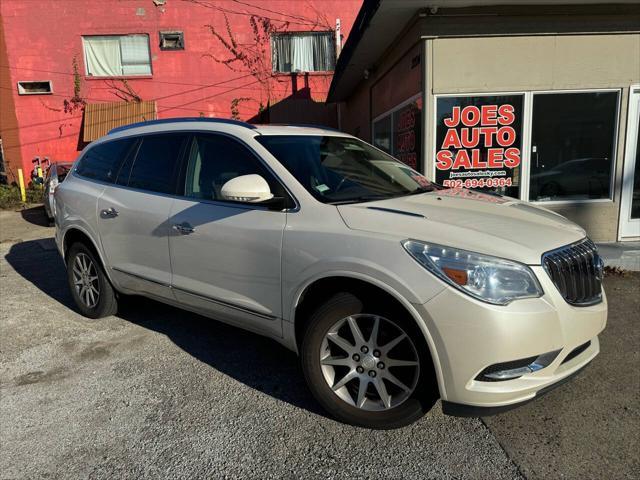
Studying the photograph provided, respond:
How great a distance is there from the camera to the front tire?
256 cm

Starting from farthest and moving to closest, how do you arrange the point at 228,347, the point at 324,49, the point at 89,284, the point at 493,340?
the point at 324,49, the point at 89,284, the point at 228,347, the point at 493,340

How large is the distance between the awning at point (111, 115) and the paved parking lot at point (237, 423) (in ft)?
46.0

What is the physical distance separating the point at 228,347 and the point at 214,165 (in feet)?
5.00

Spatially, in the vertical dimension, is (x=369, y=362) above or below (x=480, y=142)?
below

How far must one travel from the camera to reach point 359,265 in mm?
2574

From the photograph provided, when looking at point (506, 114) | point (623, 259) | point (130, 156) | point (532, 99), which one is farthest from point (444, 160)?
point (130, 156)

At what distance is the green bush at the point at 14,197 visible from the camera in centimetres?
1474

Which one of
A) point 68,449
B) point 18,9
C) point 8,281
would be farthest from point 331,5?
point 68,449

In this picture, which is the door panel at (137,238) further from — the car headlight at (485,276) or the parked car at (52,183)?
the parked car at (52,183)

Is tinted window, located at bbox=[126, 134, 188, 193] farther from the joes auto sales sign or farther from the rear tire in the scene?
the joes auto sales sign

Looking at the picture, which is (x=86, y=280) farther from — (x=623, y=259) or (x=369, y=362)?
(x=623, y=259)

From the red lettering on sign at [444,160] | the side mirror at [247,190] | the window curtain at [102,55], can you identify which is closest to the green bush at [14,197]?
the window curtain at [102,55]

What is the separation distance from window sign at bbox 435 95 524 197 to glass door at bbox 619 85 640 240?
1536 mm

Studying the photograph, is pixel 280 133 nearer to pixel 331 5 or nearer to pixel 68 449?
pixel 68 449
